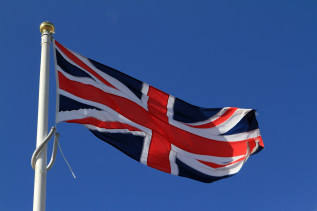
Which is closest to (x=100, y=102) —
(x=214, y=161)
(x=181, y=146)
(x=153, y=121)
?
(x=153, y=121)

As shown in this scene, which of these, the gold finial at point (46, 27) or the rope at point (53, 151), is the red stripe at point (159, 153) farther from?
the gold finial at point (46, 27)

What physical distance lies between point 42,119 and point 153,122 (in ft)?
13.1

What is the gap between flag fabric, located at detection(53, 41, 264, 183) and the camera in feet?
32.7

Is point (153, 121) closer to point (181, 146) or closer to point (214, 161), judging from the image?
point (181, 146)

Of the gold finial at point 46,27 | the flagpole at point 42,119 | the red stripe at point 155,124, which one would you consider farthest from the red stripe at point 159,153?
the gold finial at point 46,27

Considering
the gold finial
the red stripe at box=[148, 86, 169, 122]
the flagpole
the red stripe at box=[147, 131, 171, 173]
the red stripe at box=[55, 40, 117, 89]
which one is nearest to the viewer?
the flagpole

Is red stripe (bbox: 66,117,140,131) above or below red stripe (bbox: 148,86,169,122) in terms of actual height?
below

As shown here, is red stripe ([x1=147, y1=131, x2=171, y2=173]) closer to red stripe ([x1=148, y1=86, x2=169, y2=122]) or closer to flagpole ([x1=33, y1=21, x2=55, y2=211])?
red stripe ([x1=148, y1=86, x2=169, y2=122])

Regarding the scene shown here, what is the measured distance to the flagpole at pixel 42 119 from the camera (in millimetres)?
7633

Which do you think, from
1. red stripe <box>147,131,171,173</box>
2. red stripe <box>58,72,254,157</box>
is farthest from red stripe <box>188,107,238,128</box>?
red stripe <box>147,131,171,173</box>

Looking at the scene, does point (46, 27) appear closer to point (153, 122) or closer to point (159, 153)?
point (153, 122)

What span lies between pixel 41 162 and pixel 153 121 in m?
4.34

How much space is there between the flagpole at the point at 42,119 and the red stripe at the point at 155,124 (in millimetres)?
713

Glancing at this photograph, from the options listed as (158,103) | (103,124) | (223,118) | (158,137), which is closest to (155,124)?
(158,137)
